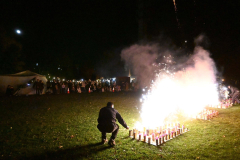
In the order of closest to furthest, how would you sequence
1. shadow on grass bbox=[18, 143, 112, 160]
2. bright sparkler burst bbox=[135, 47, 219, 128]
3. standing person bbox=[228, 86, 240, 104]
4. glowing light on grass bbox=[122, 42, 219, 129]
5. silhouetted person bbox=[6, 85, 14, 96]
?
shadow on grass bbox=[18, 143, 112, 160], glowing light on grass bbox=[122, 42, 219, 129], bright sparkler burst bbox=[135, 47, 219, 128], standing person bbox=[228, 86, 240, 104], silhouetted person bbox=[6, 85, 14, 96]

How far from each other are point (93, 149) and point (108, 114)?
1189mm

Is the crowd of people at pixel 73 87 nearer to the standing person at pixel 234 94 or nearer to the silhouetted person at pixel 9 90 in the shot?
the silhouetted person at pixel 9 90

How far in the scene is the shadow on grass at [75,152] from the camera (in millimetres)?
4672

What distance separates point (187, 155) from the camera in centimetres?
470

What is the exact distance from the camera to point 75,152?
195 inches

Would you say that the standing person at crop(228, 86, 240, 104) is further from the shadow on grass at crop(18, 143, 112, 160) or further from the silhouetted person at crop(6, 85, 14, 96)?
the silhouetted person at crop(6, 85, 14, 96)

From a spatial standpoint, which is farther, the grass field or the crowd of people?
the crowd of people

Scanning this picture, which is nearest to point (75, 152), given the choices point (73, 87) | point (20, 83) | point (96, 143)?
point (96, 143)

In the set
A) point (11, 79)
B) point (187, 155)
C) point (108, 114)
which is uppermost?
point (11, 79)

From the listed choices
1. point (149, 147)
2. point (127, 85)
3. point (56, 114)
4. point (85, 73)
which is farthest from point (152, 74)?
point (149, 147)

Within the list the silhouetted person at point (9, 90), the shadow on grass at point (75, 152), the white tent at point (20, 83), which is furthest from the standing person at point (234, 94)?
the silhouetted person at point (9, 90)

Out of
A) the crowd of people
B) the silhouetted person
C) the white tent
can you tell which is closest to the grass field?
the silhouetted person

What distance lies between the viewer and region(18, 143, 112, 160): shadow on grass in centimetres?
467

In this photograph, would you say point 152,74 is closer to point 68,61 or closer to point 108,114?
point 68,61
